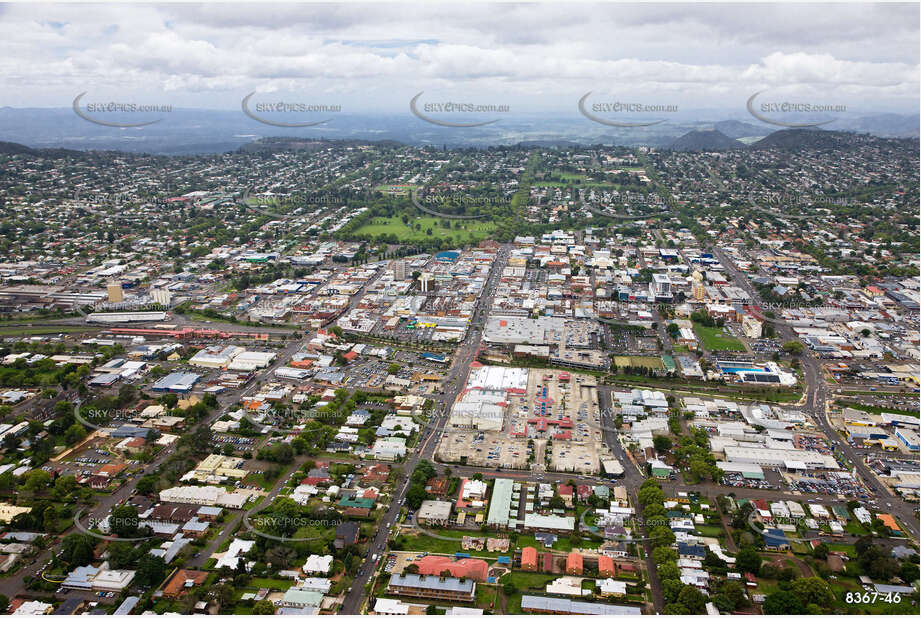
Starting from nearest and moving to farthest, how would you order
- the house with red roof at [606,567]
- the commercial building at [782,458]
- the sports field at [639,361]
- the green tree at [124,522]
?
the house with red roof at [606,567] < the green tree at [124,522] < the commercial building at [782,458] < the sports field at [639,361]

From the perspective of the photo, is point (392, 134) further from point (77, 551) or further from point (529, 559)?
point (529, 559)

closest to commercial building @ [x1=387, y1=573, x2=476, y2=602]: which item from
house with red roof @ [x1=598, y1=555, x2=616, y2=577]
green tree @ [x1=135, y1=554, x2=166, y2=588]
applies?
house with red roof @ [x1=598, y1=555, x2=616, y2=577]

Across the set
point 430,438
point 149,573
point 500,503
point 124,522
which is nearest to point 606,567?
point 500,503

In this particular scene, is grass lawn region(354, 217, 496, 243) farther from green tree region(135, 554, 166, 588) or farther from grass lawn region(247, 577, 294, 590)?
green tree region(135, 554, 166, 588)

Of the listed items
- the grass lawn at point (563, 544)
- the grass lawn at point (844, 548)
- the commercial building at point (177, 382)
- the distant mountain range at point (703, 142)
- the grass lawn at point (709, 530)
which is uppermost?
the distant mountain range at point (703, 142)

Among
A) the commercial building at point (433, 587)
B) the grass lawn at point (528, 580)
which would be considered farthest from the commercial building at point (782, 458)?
the commercial building at point (433, 587)

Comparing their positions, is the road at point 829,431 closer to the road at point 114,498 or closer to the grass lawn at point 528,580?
the grass lawn at point 528,580

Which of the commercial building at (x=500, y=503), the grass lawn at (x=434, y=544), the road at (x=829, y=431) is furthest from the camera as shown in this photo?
the road at (x=829, y=431)
